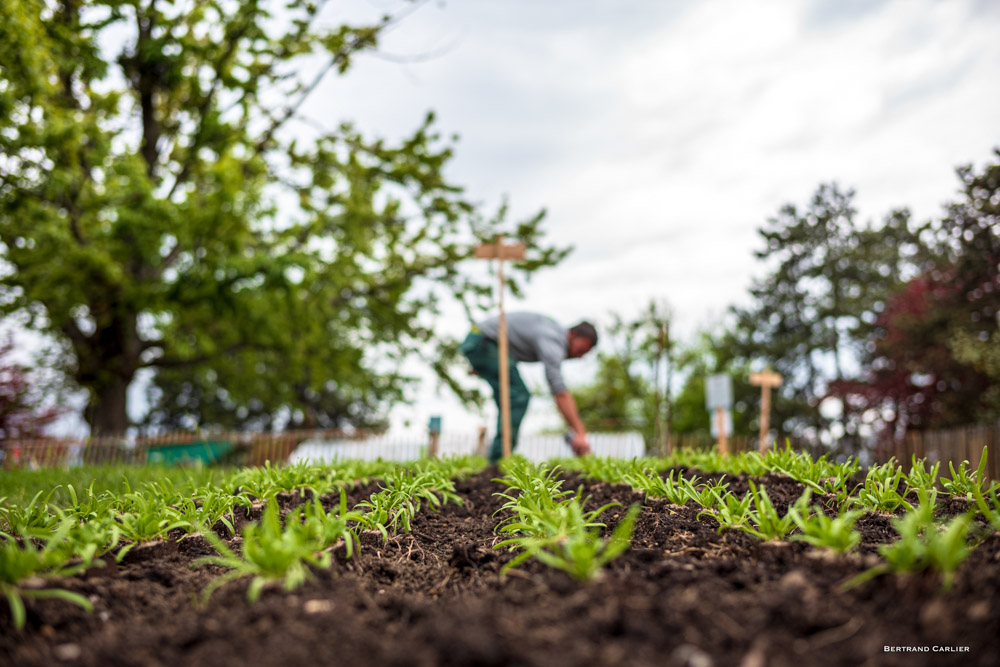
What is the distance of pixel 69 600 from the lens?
5.35 ft

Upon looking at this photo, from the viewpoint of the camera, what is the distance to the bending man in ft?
21.1

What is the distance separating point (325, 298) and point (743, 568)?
10673 mm

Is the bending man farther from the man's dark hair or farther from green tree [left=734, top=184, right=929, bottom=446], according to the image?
green tree [left=734, top=184, right=929, bottom=446]

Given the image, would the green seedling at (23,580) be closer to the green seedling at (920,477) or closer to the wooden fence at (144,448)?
the green seedling at (920,477)

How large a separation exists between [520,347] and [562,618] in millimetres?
5729

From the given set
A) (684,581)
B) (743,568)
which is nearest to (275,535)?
(684,581)

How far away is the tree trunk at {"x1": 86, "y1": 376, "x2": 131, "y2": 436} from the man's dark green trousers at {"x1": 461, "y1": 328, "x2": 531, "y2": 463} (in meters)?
8.80

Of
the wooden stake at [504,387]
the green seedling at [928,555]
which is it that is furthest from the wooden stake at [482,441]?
the green seedling at [928,555]

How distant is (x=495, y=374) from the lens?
705cm

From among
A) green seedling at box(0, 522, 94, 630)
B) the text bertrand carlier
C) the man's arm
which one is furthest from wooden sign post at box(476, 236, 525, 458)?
the text bertrand carlier

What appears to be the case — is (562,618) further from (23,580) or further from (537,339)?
(537,339)

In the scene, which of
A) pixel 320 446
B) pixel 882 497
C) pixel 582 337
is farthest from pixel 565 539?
pixel 320 446

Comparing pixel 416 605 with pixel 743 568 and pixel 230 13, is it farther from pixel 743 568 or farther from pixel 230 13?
pixel 230 13

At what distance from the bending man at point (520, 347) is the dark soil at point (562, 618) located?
4550mm
